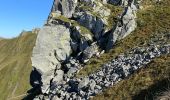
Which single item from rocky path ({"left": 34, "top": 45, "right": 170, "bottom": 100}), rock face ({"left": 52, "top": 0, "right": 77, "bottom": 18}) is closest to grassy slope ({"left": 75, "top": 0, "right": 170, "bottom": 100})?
rocky path ({"left": 34, "top": 45, "right": 170, "bottom": 100})

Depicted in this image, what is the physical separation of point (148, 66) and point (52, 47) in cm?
2052

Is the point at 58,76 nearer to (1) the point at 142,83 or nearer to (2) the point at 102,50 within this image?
(2) the point at 102,50

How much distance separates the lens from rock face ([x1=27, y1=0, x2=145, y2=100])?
53.0 meters

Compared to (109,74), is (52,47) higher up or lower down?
higher up

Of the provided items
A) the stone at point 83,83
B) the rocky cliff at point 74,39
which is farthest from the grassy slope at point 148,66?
the stone at point 83,83

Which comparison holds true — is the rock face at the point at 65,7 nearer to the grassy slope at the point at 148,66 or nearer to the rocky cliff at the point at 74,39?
the rocky cliff at the point at 74,39

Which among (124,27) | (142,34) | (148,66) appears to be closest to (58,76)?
(124,27)

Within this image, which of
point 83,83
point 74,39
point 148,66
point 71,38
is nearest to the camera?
point 148,66

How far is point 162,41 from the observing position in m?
45.6

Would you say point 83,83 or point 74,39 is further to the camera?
point 74,39

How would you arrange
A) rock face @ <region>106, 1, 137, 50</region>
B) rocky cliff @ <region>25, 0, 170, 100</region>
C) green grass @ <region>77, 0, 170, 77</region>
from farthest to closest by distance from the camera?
rock face @ <region>106, 1, 137, 50</region> → rocky cliff @ <region>25, 0, 170, 100</region> → green grass @ <region>77, 0, 170, 77</region>

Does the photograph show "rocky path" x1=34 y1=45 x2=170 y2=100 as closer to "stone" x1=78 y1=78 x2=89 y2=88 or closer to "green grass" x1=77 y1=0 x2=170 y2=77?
"stone" x1=78 y1=78 x2=89 y2=88

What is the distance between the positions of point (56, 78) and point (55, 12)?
12.8m

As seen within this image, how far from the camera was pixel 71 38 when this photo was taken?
2271 inches
